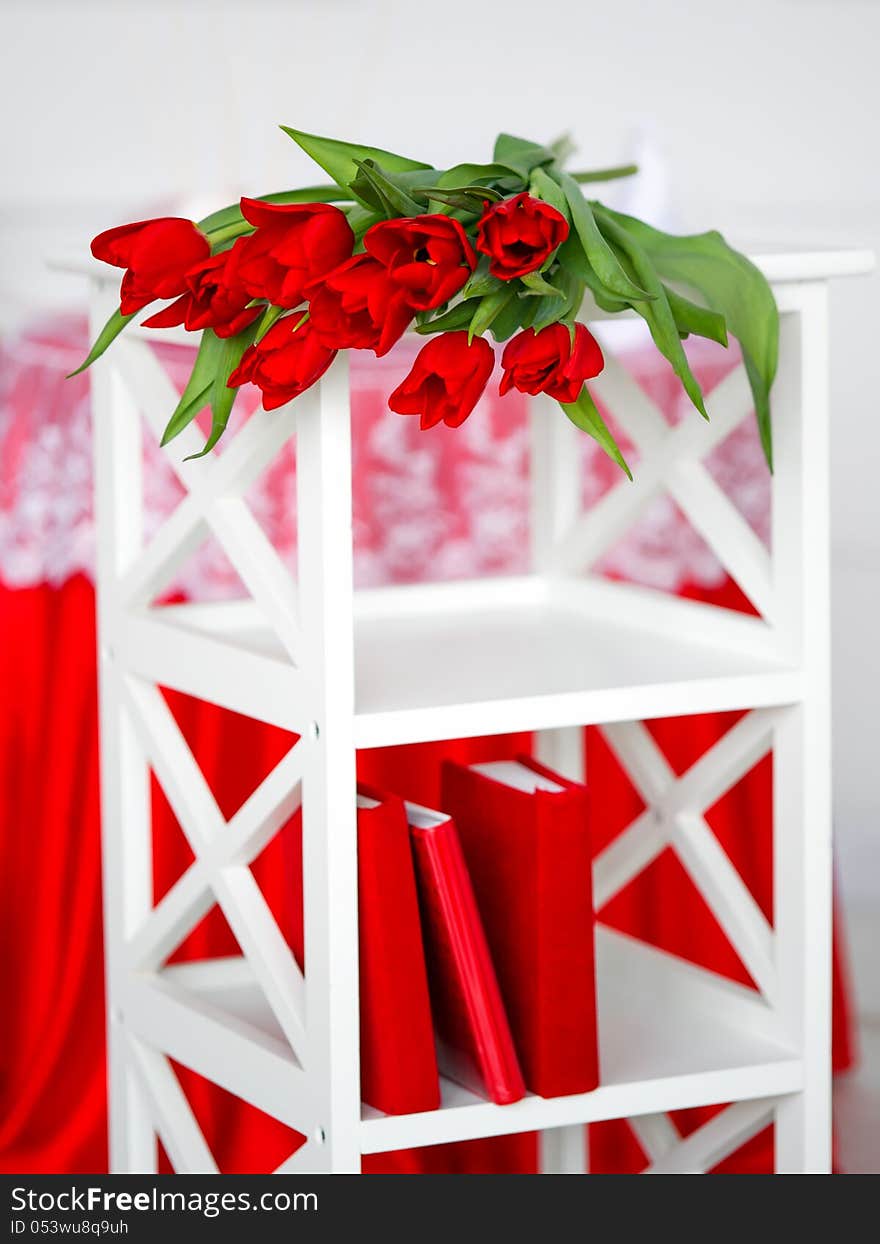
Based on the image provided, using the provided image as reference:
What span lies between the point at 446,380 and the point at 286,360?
0.09 meters

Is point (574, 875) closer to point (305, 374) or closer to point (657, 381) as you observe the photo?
point (305, 374)

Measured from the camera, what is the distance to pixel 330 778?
108 cm

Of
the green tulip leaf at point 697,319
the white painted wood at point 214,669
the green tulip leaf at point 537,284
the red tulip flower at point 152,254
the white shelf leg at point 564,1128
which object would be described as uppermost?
the red tulip flower at point 152,254

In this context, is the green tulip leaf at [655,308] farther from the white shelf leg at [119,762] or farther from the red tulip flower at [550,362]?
the white shelf leg at [119,762]

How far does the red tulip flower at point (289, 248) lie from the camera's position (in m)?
0.93

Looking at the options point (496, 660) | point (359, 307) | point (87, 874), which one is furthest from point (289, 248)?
point (87, 874)

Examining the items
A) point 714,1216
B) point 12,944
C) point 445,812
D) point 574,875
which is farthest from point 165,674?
point 12,944

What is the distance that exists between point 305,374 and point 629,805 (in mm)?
1133

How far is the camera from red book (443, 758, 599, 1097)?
1139 millimetres

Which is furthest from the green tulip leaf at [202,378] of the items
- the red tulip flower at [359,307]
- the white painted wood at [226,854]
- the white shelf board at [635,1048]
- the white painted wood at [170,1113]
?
the white painted wood at [170,1113]

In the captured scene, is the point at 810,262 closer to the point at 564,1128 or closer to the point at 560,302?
the point at 560,302

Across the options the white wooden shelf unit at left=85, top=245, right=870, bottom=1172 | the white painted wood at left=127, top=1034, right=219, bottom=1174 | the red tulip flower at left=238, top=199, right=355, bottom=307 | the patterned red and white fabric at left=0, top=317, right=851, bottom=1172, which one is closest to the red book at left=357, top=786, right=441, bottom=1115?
the white wooden shelf unit at left=85, top=245, right=870, bottom=1172

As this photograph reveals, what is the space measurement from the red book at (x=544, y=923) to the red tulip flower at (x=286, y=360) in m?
0.31

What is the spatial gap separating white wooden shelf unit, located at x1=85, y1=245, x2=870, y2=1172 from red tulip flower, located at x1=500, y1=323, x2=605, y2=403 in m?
→ 0.13
